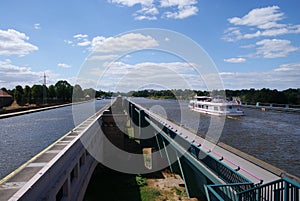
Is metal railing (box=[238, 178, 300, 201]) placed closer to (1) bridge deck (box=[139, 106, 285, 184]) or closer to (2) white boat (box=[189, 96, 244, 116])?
(1) bridge deck (box=[139, 106, 285, 184])

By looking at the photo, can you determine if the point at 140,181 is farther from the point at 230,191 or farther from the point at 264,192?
the point at 264,192

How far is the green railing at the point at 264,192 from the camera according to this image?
4906 mm

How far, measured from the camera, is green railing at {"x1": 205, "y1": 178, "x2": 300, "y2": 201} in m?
4.91

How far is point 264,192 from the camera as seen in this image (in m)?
5.69

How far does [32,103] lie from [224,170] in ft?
268

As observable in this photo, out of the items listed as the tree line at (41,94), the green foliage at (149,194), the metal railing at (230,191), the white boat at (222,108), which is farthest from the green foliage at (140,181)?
the tree line at (41,94)

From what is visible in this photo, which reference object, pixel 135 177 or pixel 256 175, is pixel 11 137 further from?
pixel 256 175

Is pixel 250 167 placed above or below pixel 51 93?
below

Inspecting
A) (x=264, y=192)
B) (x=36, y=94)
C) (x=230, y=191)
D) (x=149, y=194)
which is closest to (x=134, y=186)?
(x=149, y=194)

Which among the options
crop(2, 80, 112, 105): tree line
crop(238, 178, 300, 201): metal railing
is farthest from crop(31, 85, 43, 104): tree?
crop(238, 178, 300, 201): metal railing

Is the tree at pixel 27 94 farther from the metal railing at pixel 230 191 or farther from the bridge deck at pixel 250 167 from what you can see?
the metal railing at pixel 230 191

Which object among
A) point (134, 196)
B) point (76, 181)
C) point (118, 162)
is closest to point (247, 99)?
point (118, 162)

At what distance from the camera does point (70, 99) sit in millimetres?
102562

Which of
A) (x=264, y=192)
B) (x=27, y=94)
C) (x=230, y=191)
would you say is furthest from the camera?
(x=27, y=94)
